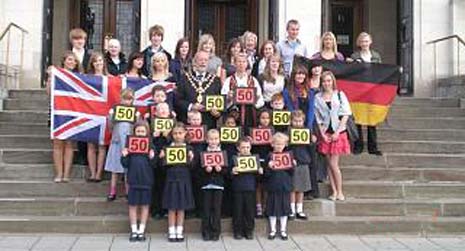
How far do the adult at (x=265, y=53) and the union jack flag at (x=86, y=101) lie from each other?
1.73 m

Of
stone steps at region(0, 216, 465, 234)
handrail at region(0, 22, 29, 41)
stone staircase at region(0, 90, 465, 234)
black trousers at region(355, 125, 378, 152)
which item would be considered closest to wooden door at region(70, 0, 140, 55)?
handrail at region(0, 22, 29, 41)

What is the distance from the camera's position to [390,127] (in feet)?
43.1

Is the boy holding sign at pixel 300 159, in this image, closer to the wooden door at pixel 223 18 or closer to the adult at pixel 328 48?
the adult at pixel 328 48

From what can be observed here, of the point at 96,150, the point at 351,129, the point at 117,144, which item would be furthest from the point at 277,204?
the point at 96,150

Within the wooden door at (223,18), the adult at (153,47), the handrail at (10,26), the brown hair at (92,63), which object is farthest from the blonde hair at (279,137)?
the wooden door at (223,18)

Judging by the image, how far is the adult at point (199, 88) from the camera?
991 cm

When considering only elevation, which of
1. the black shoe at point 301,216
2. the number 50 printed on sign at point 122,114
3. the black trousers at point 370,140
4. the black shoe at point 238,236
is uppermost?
the number 50 printed on sign at point 122,114

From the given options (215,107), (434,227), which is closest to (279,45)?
Answer: (215,107)

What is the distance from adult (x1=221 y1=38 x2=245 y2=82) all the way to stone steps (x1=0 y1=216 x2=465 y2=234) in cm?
221

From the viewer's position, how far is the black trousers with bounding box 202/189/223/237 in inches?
368

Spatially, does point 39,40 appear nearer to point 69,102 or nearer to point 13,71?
point 13,71

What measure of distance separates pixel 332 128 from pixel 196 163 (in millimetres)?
2296

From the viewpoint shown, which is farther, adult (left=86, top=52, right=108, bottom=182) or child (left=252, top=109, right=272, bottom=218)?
adult (left=86, top=52, right=108, bottom=182)

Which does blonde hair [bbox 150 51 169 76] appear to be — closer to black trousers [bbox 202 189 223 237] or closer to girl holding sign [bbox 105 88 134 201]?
girl holding sign [bbox 105 88 134 201]
